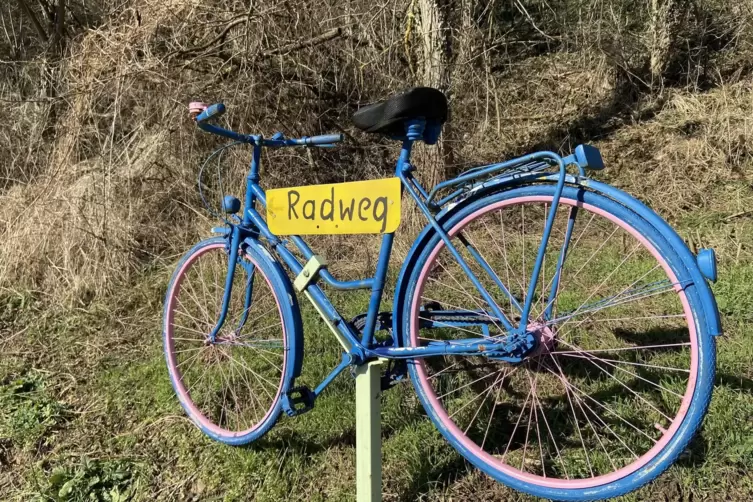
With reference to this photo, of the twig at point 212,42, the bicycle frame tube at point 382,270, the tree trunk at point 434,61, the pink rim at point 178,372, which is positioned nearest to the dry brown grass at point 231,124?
the twig at point 212,42

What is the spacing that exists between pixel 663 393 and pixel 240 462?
1770 mm

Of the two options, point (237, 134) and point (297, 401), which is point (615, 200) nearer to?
point (297, 401)

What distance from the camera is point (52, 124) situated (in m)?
5.06

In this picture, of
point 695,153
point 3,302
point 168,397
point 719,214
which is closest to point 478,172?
point 168,397

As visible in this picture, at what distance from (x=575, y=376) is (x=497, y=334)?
55 centimetres

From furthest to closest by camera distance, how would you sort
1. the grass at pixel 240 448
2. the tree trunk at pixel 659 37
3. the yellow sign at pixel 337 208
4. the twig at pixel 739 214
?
1. the tree trunk at pixel 659 37
2. the twig at pixel 739 214
3. the grass at pixel 240 448
4. the yellow sign at pixel 337 208

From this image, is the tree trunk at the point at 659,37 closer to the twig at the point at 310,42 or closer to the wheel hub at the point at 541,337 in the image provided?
the twig at the point at 310,42

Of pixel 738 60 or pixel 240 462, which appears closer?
pixel 240 462

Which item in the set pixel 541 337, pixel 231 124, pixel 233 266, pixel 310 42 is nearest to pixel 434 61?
pixel 310 42

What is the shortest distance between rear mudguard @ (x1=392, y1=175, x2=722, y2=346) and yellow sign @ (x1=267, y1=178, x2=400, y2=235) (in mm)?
177

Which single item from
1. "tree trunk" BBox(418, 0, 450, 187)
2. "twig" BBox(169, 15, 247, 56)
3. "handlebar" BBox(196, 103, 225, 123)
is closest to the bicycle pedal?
"handlebar" BBox(196, 103, 225, 123)

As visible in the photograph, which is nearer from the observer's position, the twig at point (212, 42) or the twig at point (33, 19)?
the twig at point (212, 42)

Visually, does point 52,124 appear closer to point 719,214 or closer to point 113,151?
point 113,151

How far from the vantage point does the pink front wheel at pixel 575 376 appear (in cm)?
146
